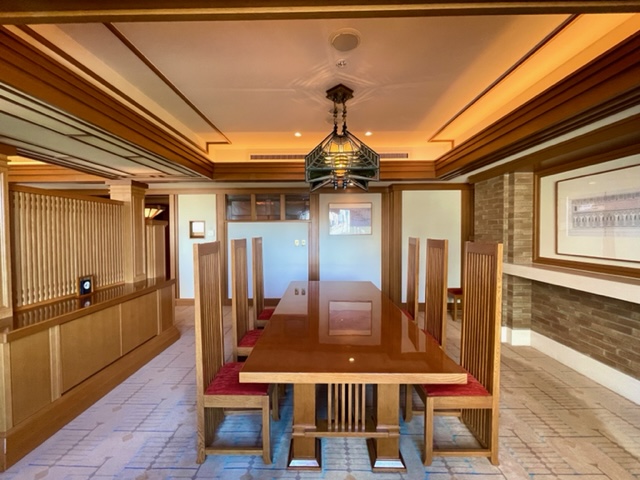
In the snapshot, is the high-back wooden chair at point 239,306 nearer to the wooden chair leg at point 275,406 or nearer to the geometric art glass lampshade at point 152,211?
the wooden chair leg at point 275,406

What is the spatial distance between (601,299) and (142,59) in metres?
4.26

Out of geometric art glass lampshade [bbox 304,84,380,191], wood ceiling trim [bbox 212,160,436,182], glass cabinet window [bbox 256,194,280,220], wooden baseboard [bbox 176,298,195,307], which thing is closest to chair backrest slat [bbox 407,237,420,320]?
geometric art glass lampshade [bbox 304,84,380,191]

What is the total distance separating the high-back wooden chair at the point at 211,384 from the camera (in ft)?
5.41

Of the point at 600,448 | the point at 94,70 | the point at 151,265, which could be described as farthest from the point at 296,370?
the point at 151,265

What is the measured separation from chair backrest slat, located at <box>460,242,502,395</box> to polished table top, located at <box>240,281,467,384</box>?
33 cm

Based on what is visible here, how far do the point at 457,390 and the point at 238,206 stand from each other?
4.49 meters

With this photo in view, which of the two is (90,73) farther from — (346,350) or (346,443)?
(346,443)

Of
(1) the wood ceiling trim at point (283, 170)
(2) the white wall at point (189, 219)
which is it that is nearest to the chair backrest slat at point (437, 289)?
(1) the wood ceiling trim at point (283, 170)

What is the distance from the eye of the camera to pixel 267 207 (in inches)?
207

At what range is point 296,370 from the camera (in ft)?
4.33

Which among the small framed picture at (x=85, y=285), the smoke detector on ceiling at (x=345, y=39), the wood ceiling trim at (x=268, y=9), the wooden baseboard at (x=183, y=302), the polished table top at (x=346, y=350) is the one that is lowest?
the wooden baseboard at (x=183, y=302)

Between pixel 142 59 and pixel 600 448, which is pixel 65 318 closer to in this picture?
pixel 142 59

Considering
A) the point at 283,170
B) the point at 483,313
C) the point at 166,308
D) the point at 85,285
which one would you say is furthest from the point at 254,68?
the point at 166,308

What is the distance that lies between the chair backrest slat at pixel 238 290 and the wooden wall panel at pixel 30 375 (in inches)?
48.7
